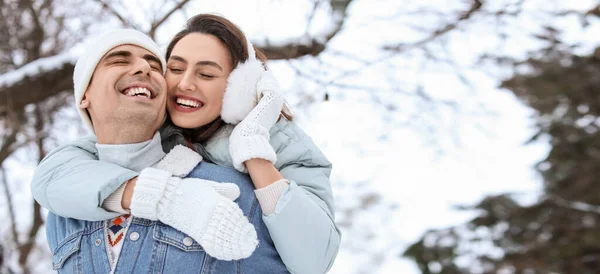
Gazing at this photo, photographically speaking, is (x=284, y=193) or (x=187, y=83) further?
(x=187, y=83)

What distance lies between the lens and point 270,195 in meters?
1.83

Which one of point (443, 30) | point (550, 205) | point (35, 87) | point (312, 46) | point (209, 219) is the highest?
point (209, 219)

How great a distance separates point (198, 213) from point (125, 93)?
50 cm

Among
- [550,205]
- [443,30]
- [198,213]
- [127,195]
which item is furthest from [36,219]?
[198,213]

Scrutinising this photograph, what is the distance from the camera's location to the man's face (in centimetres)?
195

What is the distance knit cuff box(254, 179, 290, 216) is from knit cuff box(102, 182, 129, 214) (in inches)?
14.5

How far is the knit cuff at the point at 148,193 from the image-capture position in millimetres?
1704

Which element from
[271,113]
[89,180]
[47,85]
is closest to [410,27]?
[47,85]

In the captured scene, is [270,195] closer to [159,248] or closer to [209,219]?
[209,219]

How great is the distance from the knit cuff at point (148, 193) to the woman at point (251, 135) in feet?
0.85

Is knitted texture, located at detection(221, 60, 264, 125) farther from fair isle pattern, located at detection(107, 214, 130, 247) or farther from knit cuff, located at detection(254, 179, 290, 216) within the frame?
fair isle pattern, located at detection(107, 214, 130, 247)

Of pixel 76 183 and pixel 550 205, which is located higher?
pixel 76 183

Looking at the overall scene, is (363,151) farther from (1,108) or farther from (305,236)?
(305,236)

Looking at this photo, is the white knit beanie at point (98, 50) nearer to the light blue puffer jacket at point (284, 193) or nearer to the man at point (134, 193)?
the man at point (134, 193)
